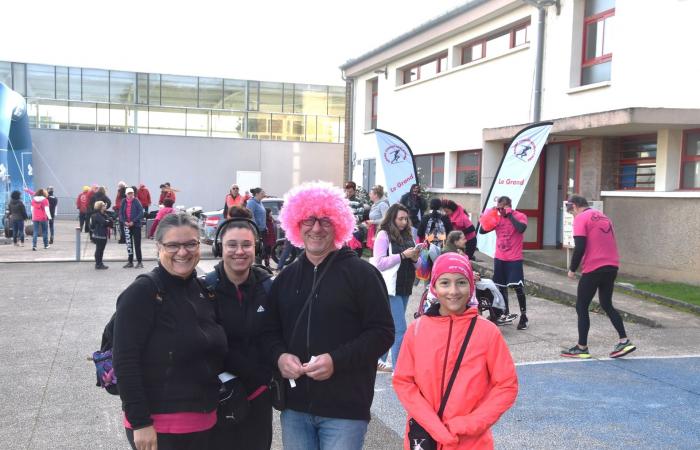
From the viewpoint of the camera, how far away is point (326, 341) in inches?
113

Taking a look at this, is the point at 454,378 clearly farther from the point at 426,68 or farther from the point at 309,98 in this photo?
the point at 309,98

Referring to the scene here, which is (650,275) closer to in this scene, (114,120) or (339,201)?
(339,201)

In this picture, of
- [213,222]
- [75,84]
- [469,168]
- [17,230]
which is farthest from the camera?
[75,84]

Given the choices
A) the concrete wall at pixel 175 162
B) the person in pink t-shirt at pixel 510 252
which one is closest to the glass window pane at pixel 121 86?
the concrete wall at pixel 175 162

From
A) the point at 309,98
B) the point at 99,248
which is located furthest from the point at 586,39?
the point at 309,98

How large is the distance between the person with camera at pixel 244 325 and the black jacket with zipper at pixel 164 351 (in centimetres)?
19

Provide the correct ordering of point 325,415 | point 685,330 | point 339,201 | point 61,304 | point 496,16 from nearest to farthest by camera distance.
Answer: point 325,415 < point 339,201 < point 685,330 < point 61,304 < point 496,16

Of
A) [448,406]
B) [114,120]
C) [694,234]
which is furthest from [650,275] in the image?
[114,120]

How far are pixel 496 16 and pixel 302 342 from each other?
1517 centimetres

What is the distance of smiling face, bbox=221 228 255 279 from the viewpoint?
3105 millimetres

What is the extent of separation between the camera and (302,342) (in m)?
2.90

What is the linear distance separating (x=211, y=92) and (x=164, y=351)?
108 ft

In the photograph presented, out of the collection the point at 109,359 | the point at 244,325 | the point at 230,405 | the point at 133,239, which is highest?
the point at 244,325

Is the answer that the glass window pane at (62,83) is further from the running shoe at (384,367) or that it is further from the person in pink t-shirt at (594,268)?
the person in pink t-shirt at (594,268)
